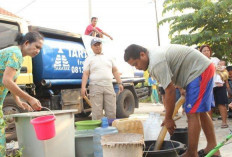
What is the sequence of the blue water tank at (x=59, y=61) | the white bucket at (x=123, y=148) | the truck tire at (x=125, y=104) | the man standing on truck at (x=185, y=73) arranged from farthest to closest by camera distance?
the truck tire at (x=125, y=104)
the blue water tank at (x=59, y=61)
the man standing on truck at (x=185, y=73)
the white bucket at (x=123, y=148)

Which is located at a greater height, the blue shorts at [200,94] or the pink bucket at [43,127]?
the blue shorts at [200,94]

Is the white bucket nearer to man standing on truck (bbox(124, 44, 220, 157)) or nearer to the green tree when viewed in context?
man standing on truck (bbox(124, 44, 220, 157))

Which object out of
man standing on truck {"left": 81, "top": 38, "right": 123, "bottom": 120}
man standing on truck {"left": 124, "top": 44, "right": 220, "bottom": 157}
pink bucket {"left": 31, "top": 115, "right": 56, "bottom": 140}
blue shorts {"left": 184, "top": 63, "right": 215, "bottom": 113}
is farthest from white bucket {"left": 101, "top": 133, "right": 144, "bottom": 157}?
man standing on truck {"left": 81, "top": 38, "right": 123, "bottom": 120}

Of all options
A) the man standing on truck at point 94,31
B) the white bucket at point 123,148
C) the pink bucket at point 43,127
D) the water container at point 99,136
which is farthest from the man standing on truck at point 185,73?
the man standing on truck at point 94,31

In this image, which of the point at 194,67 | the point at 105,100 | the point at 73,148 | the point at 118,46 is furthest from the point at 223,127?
the point at 118,46

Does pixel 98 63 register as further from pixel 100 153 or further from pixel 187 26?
pixel 187 26

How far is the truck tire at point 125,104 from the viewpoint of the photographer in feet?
25.9

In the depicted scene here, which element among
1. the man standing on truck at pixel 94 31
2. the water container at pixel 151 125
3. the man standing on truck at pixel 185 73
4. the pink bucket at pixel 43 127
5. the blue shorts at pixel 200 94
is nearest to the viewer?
the pink bucket at pixel 43 127

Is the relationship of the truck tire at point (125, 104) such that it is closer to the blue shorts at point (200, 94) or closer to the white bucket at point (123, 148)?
the blue shorts at point (200, 94)

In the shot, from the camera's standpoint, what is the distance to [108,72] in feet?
17.3

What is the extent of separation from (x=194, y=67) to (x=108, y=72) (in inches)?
91.4

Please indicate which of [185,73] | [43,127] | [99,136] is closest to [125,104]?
[99,136]

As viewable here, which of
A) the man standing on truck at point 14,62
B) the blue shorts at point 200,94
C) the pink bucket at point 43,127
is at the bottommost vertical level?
the pink bucket at point 43,127

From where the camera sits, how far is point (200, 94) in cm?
311
